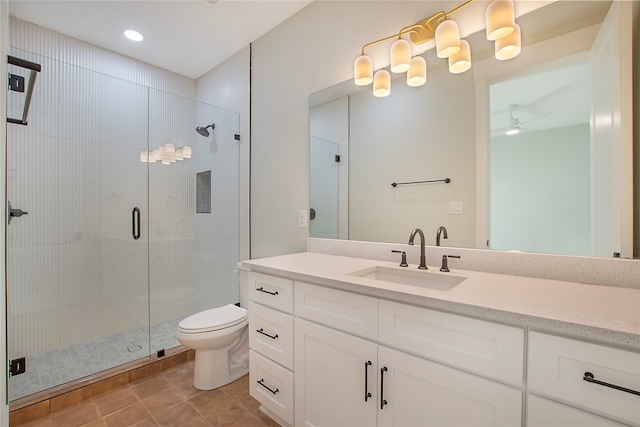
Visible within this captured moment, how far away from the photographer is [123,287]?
94.4 inches

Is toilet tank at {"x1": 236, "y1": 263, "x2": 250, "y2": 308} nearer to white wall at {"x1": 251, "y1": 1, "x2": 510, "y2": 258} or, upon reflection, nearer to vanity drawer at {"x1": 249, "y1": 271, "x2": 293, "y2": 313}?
white wall at {"x1": 251, "y1": 1, "x2": 510, "y2": 258}

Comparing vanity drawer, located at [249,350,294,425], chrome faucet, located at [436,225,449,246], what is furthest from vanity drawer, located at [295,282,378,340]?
chrome faucet, located at [436,225,449,246]

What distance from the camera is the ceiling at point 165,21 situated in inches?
77.5

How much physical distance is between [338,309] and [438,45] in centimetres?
→ 133

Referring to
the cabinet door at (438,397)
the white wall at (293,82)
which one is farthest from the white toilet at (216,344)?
the cabinet door at (438,397)

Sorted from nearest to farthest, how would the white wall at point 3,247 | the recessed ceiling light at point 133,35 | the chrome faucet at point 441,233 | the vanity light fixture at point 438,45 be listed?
the white wall at point 3,247
the vanity light fixture at point 438,45
the chrome faucet at point 441,233
the recessed ceiling light at point 133,35

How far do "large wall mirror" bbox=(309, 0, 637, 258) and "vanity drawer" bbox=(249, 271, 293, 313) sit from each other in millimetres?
618

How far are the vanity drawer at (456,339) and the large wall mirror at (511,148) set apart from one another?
1.95ft

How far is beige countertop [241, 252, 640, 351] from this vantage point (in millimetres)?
682

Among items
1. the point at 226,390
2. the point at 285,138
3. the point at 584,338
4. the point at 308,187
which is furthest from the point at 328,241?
the point at 584,338

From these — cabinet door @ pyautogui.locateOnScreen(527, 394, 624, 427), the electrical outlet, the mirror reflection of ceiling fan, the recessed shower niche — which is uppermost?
the mirror reflection of ceiling fan

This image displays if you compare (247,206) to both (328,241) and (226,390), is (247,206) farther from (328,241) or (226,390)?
(226,390)

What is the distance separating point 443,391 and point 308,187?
56.9 inches

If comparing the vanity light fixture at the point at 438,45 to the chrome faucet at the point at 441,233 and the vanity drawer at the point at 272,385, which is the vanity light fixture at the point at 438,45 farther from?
the vanity drawer at the point at 272,385
